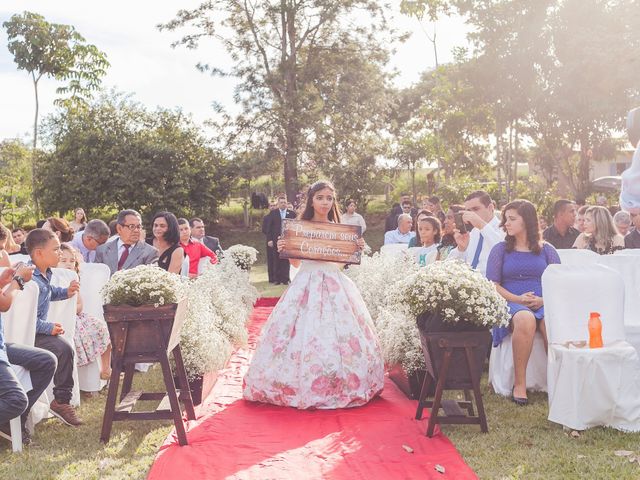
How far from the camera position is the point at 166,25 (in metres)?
25.2

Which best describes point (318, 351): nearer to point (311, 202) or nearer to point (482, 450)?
point (311, 202)

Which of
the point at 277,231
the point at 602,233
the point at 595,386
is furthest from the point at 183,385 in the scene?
the point at 277,231

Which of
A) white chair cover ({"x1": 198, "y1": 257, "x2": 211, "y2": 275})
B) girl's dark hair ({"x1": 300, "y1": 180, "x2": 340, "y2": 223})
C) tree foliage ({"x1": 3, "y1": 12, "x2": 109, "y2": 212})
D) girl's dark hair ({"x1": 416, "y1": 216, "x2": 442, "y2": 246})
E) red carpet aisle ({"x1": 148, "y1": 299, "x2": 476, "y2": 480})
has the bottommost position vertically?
red carpet aisle ({"x1": 148, "y1": 299, "x2": 476, "y2": 480})

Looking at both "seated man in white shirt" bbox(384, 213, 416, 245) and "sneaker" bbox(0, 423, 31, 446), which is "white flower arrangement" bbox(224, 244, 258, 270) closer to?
"seated man in white shirt" bbox(384, 213, 416, 245)

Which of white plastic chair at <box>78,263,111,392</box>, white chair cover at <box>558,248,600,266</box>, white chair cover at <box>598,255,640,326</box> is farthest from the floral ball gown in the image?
white chair cover at <box>598,255,640,326</box>

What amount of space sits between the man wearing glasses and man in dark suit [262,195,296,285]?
809 centimetres

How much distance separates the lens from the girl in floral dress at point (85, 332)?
6.64 meters

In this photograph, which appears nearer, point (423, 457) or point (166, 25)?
point (423, 457)

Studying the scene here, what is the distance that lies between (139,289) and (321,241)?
1748 millimetres

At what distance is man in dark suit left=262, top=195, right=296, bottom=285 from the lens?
54.0 ft

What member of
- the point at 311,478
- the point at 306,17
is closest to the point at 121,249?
the point at 311,478

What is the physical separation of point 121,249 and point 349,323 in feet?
9.71

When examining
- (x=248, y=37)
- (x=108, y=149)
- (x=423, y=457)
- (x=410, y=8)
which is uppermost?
(x=248, y=37)

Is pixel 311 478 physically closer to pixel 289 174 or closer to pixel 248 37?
pixel 289 174
